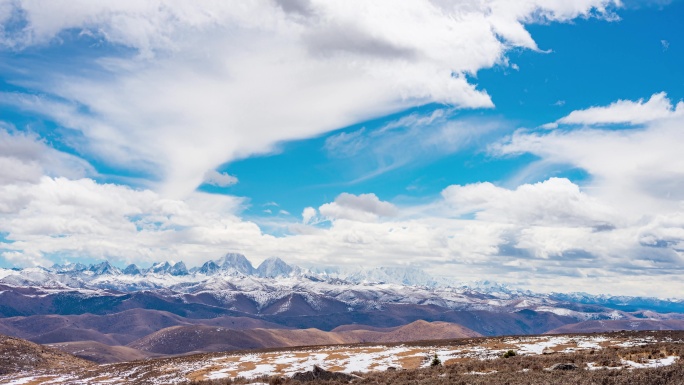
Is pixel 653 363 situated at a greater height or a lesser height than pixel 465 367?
greater

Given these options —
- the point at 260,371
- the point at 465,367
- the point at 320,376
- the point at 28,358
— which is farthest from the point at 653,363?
the point at 28,358

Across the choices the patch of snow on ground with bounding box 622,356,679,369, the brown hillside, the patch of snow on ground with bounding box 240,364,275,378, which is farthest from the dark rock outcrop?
the brown hillside

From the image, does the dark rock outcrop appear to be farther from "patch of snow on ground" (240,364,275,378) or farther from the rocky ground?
"patch of snow on ground" (240,364,275,378)

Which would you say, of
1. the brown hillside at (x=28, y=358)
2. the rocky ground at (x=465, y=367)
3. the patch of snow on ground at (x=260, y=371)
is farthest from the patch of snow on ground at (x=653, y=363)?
the brown hillside at (x=28, y=358)

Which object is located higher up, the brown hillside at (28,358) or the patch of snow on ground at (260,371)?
the patch of snow on ground at (260,371)

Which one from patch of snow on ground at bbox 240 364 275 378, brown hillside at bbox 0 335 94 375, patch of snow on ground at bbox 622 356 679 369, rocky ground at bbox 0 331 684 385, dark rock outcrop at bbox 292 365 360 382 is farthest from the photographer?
brown hillside at bbox 0 335 94 375

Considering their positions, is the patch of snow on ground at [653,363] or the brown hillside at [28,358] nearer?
the patch of snow on ground at [653,363]

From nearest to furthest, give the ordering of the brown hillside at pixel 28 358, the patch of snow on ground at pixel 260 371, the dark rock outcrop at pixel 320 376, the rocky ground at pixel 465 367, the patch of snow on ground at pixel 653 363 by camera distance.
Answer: the rocky ground at pixel 465 367 < the patch of snow on ground at pixel 653 363 < the dark rock outcrop at pixel 320 376 < the patch of snow on ground at pixel 260 371 < the brown hillside at pixel 28 358

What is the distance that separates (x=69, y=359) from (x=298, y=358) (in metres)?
70.0

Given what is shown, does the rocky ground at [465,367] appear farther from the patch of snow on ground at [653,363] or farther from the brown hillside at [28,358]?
the brown hillside at [28,358]

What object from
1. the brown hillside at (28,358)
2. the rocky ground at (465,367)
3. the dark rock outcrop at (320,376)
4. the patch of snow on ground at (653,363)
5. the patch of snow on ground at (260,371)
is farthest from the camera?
the brown hillside at (28,358)

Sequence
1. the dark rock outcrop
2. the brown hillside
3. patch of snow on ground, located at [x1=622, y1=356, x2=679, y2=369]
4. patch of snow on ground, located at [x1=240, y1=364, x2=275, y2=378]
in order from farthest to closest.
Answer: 1. the brown hillside
2. patch of snow on ground, located at [x1=240, y1=364, x2=275, y2=378]
3. the dark rock outcrop
4. patch of snow on ground, located at [x1=622, y1=356, x2=679, y2=369]

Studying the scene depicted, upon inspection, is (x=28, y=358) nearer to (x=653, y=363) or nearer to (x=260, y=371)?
(x=260, y=371)

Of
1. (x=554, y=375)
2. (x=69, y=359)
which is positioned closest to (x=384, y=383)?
(x=554, y=375)
